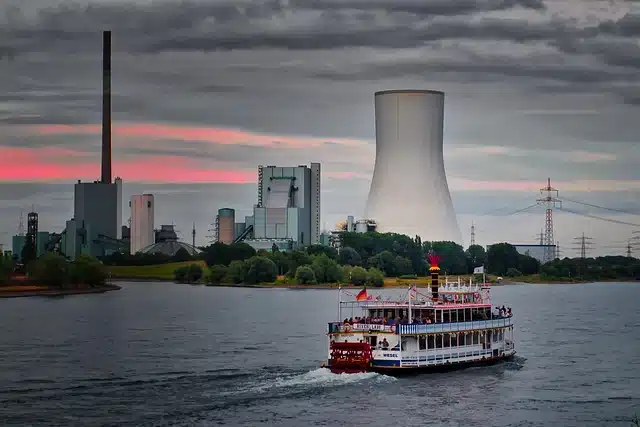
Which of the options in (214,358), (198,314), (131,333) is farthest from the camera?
(198,314)

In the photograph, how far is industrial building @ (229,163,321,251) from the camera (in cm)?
15762

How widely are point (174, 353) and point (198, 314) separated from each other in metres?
25.8

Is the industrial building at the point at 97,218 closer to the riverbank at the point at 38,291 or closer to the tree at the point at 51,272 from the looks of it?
the tree at the point at 51,272

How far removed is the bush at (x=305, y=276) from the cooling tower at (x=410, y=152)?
1259cm

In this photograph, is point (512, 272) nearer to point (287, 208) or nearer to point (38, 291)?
point (287, 208)

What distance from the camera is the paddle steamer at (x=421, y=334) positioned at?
134 feet

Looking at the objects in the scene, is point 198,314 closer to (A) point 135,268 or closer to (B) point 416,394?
(B) point 416,394

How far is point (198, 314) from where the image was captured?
75688mm

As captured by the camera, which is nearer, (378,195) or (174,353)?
(174,353)

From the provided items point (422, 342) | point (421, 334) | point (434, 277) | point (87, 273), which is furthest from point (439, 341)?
point (87, 273)

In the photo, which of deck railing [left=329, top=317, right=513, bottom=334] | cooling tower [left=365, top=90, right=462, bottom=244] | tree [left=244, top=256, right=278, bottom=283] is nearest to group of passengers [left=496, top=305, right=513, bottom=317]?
deck railing [left=329, top=317, right=513, bottom=334]

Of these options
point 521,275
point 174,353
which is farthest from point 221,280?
point 174,353

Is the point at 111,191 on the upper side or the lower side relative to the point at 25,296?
upper

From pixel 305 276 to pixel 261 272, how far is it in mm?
5245
